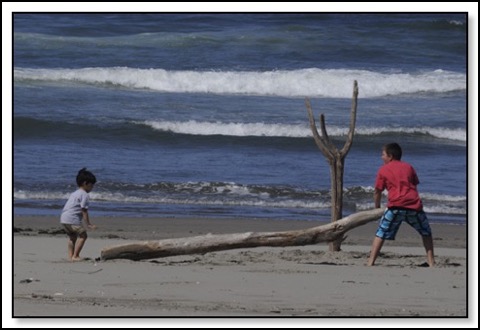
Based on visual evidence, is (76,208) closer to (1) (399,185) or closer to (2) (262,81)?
(1) (399,185)

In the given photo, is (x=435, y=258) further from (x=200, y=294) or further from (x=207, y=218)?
(x=207, y=218)

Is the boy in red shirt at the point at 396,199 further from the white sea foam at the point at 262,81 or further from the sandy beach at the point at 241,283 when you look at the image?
the white sea foam at the point at 262,81

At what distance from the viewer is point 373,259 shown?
31.6 ft

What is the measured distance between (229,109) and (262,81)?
210cm

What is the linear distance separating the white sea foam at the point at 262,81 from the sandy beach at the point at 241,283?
1326 cm

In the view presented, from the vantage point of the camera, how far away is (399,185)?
9.52m

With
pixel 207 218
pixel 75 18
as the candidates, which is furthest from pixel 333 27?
pixel 207 218

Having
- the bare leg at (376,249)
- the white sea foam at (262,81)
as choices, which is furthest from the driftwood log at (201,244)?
the white sea foam at (262,81)

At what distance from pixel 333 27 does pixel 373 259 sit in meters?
19.3

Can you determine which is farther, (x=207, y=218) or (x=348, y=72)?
(x=348, y=72)

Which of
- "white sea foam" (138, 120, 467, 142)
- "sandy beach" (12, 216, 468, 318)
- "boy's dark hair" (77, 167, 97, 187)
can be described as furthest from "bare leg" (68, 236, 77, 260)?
"white sea foam" (138, 120, 467, 142)

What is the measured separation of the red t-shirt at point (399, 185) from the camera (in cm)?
951

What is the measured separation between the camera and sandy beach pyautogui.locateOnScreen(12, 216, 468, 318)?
731 cm

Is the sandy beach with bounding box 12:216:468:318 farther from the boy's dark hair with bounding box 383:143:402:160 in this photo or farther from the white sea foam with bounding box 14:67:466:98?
the white sea foam with bounding box 14:67:466:98
